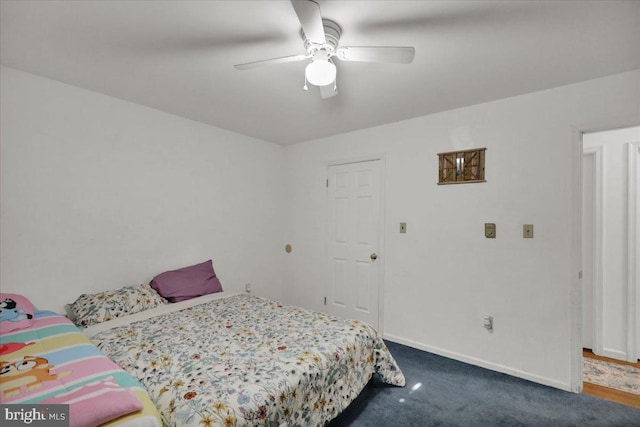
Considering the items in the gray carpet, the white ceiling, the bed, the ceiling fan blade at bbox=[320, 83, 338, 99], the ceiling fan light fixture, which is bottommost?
the gray carpet

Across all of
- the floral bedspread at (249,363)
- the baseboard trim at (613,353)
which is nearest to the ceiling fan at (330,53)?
the floral bedspread at (249,363)

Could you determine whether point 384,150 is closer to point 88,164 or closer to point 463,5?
point 463,5

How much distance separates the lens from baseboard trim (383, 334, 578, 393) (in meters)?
2.26

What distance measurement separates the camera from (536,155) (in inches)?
92.6

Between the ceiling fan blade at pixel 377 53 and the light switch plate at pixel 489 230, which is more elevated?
the ceiling fan blade at pixel 377 53

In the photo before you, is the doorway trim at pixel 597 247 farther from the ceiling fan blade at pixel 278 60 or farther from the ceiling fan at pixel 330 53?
the ceiling fan blade at pixel 278 60

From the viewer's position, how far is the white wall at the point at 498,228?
7.29ft

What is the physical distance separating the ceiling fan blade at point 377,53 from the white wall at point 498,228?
56.6 inches

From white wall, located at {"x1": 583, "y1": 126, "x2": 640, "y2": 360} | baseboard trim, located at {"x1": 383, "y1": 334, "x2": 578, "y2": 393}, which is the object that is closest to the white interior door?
baseboard trim, located at {"x1": 383, "y1": 334, "x2": 578, "y2": 393}

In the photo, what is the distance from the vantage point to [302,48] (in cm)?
181

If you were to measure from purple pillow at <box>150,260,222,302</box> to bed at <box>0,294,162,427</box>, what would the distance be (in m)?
0.94

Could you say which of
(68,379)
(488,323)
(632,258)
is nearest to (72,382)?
(68,379)

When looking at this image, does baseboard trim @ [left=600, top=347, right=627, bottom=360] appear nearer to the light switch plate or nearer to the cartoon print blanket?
the light switch plate

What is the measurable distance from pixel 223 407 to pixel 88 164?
2.28 m
